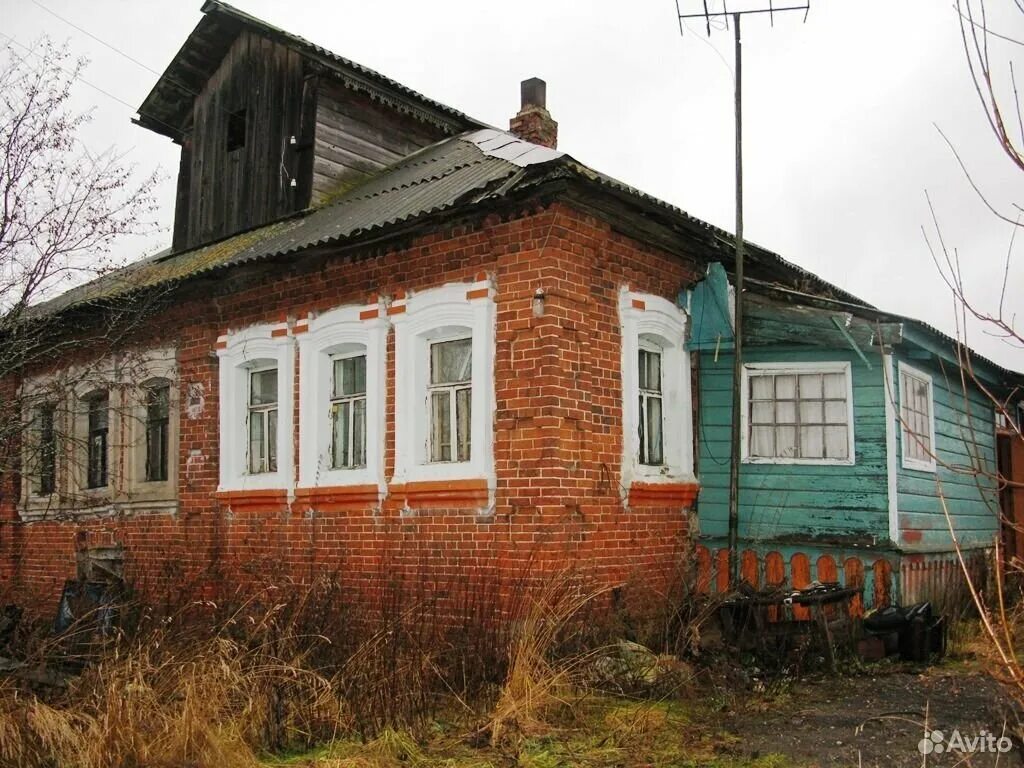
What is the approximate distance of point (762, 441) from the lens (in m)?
10.1

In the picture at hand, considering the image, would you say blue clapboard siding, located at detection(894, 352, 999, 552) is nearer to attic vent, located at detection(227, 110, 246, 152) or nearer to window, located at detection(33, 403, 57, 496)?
attic vent, located at detection(227, 110, 246, 152)

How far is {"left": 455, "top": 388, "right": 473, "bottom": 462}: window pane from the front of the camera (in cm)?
948

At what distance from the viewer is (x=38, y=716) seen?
544cm

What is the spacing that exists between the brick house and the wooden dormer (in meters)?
0.04

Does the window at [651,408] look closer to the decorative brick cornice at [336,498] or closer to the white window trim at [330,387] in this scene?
the white window trim at [330,387]

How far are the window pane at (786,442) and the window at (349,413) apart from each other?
4.19 meters

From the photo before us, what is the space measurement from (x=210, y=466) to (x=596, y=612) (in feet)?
17.9

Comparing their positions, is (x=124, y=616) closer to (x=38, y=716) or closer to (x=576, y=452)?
(x=38, y=716)

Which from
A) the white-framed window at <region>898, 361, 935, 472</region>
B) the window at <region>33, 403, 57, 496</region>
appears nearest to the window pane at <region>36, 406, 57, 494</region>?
the window at <region>33, 403, 57, 496</region>

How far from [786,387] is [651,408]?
1.36m

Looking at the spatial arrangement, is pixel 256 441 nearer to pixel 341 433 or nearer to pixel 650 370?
pixel 341 433

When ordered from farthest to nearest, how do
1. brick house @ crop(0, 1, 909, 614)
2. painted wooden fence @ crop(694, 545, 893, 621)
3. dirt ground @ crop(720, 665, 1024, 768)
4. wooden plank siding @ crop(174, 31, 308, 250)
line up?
wooden plank siding @ crop(174, 31, 308, 250) < painted wooden fence @ crop(694, 545, 893, 621) < brick house @ crop(0, 1, 909, 614) < dirt ground @ crop(720, 665, 1024, 768)

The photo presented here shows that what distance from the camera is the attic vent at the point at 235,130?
1441cm

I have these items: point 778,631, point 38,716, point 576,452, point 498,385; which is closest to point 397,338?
point 498,385
